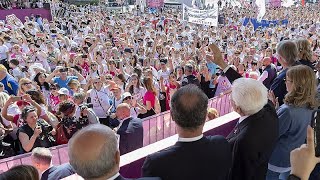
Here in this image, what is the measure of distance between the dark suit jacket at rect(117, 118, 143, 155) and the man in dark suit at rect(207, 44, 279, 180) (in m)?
1.84

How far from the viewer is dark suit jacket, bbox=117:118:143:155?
13.3ft

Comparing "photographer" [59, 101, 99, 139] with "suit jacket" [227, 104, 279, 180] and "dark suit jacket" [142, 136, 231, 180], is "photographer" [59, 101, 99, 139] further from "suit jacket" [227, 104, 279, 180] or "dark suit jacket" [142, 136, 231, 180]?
"dark suit jacket" [142, 136, 231, 180]

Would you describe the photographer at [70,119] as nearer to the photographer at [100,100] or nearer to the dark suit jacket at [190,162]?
the photographer at [100,100]

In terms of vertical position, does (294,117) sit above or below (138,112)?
above

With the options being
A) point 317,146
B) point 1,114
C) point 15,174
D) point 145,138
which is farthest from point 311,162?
point 1,114

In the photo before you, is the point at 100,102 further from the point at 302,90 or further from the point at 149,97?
the point at 302,90

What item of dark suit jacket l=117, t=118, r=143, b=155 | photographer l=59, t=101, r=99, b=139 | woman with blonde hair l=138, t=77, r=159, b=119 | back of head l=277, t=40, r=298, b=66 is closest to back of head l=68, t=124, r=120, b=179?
dark suit jacket l=117, t=118, r=143, b=155

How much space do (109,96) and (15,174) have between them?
433cm

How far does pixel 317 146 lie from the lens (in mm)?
1471

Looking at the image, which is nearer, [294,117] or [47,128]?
[294,117]

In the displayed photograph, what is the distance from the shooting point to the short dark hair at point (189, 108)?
6.45 feet

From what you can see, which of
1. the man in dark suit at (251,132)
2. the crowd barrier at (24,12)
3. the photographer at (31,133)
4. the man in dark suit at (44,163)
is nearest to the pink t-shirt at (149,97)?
the photographer at (31,133)

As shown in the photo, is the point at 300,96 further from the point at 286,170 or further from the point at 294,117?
the point at 286,170

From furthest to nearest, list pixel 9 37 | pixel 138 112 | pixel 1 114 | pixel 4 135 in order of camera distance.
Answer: pixel 9 37 < pixel 138 112 < pixel 1 114 < pixel 4 135
